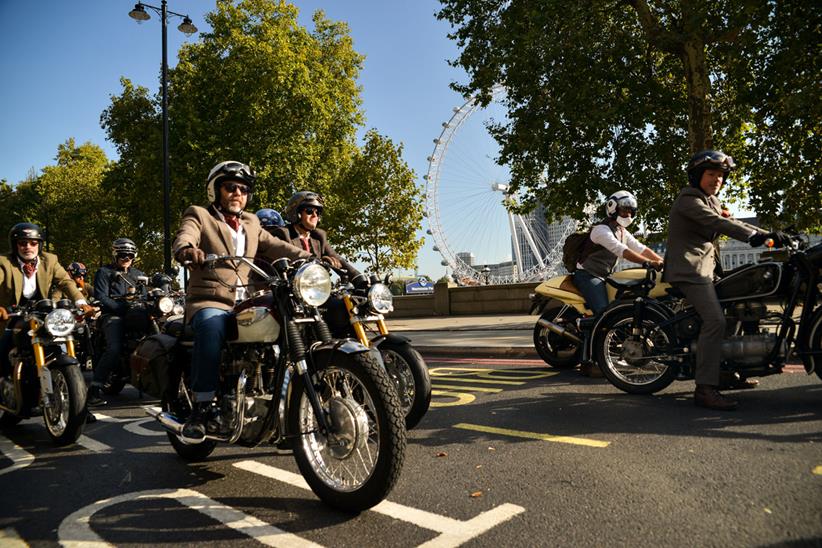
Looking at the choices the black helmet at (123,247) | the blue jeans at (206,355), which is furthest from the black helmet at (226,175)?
the black helmet at (123,247)

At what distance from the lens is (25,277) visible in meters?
5.66

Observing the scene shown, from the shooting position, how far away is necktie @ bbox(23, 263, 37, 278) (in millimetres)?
5656

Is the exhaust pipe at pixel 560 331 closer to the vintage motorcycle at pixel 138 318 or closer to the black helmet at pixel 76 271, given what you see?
the vintage motorcycle at pixel 138 318

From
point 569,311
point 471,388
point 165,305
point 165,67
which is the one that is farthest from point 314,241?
point 165,67

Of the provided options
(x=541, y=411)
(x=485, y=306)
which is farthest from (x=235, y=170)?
(x=485, y=306)

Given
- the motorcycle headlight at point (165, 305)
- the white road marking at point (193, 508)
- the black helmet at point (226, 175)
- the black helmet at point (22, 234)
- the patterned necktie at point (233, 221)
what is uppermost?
the black helmet at point (226, 175)

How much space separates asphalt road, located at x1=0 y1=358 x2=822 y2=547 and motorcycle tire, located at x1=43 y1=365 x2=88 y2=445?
13 centimetres

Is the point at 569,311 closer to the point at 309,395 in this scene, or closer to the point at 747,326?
the point at 747,326

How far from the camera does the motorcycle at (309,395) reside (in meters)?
2.75

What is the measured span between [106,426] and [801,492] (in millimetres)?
5280

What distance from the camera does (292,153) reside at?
23344 mm

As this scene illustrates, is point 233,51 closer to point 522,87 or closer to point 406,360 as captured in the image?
point 522,87

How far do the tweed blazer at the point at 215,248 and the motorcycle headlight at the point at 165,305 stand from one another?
342 centimetres

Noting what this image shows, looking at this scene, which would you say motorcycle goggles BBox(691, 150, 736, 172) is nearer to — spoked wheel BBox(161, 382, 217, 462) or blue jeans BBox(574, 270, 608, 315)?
blue jeans BBox(574, 270, 608, 315)
